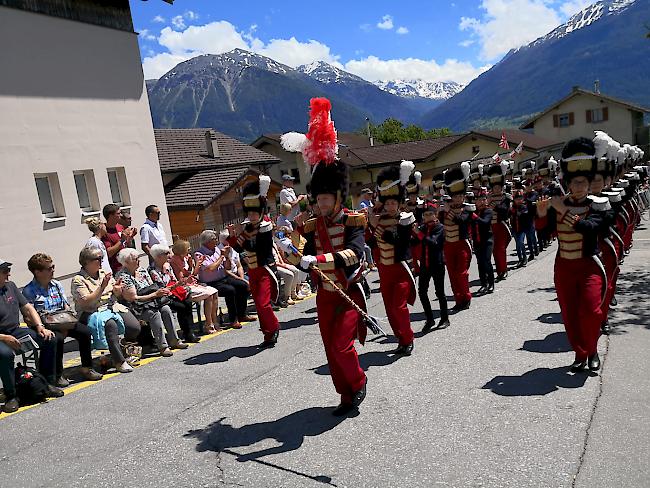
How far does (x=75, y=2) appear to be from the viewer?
531 inches

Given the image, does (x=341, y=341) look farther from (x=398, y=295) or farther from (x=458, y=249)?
(x=458, y=249)

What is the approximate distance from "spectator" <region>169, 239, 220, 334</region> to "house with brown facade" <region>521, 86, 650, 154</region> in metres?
42.8

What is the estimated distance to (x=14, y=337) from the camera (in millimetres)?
5574

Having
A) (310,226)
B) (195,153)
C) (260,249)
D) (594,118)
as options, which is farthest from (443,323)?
(594,118)

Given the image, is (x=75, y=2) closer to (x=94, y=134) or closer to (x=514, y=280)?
(x=94, y=134)

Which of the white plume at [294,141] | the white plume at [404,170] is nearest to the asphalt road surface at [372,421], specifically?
the white plume at [404,170]

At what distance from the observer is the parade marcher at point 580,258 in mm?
5098

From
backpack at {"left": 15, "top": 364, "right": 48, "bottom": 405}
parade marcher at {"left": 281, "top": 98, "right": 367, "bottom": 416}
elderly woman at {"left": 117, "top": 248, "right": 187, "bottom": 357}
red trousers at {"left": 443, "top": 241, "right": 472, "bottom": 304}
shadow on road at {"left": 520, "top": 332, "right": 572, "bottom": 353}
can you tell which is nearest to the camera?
parade marcher at {"left": 281, "top": 98, "right": 367, "bottom": 416}

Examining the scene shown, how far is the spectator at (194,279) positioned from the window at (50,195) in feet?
21.3

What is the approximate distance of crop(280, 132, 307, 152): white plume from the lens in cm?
515

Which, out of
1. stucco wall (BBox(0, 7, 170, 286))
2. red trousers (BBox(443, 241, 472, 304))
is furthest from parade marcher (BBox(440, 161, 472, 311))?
stucco wall (BBox(0, 7, 170, 286))

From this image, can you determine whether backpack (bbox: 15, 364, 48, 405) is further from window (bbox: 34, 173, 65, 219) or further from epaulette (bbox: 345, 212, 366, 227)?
window (bbox: 34, 173, 65, 219)

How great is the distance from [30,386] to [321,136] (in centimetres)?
402

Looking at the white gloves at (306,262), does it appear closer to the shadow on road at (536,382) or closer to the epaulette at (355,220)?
the epaulette at (355,220)
